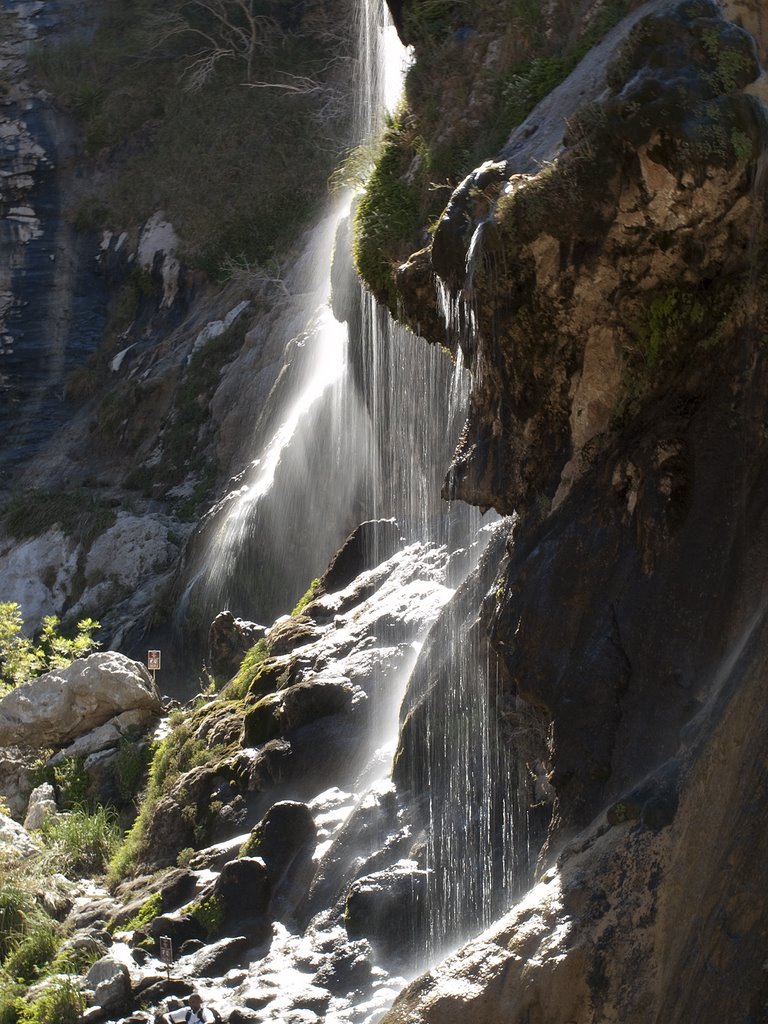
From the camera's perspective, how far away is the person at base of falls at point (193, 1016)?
8039mm

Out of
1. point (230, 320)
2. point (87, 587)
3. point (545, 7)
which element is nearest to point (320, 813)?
point (545, 7)

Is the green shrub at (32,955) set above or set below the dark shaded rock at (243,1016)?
below

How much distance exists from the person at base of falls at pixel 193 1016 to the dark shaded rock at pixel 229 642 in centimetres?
710

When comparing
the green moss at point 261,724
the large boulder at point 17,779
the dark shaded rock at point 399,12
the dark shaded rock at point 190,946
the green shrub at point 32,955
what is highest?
the dark shaded rock at point 399,12

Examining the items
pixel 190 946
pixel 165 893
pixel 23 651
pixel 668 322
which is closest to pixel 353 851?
pixel 190 946

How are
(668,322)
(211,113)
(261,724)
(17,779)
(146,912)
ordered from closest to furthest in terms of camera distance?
(668,322)
(146,912)
(261,724)
(17,779)
(211,113)

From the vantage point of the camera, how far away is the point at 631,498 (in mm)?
7086

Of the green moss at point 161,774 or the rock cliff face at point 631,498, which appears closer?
the rock cliff face at point 631,498

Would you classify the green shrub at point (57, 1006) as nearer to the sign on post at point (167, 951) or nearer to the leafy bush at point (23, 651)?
A: the sign on post at point (167, 951)

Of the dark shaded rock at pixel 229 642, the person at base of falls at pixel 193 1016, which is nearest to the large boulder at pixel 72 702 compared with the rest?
the dark shaded rock at pixel 229 642

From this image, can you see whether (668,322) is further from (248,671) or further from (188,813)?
(248,671)

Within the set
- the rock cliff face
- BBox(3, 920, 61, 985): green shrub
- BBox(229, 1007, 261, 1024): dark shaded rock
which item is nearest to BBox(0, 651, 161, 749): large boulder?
BBox(3, 920, 61, 985): green shrub

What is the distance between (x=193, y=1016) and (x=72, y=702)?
7.85 meters

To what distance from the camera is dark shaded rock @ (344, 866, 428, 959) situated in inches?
331
